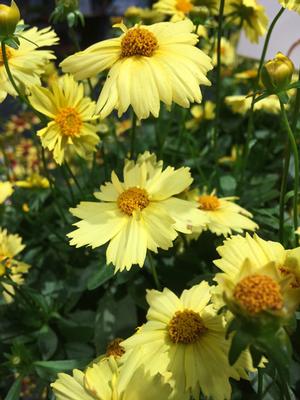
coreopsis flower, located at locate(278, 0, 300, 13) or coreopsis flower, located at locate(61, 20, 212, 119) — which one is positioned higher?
coreopsis flower, located at locate(278, 0, 300, 13)

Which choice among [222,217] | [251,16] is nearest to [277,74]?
[222,217]

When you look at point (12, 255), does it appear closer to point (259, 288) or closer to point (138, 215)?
point (138, 215)

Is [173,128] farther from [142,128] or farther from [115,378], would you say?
[115,378]

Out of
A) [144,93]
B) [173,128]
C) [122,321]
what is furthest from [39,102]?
[173,128]

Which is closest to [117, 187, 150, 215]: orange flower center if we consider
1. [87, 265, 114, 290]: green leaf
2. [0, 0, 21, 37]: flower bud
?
[87, 265, 114, 290]: green leaf

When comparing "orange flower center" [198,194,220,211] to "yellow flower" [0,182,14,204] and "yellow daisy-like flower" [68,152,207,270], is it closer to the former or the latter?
"yellow daisy-like flower" [68,152,207,270]

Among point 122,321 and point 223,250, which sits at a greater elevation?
point 223,250
